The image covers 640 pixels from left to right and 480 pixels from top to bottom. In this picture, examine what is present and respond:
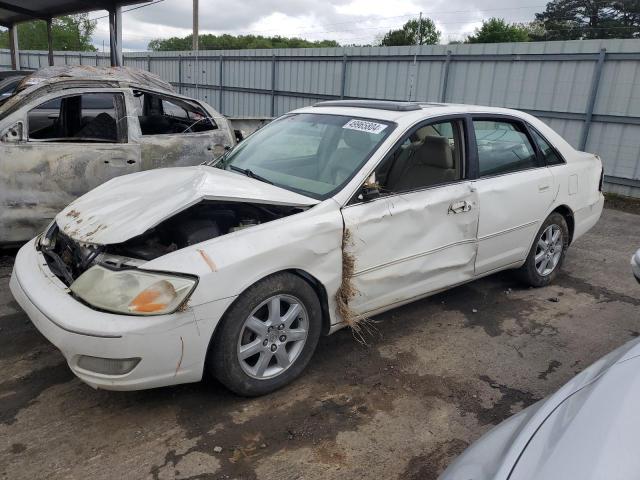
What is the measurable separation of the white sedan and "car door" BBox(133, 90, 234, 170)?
1645 mm

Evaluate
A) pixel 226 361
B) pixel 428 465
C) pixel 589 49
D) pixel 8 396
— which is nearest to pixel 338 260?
pixel 226 361

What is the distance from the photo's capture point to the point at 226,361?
8.95 feet

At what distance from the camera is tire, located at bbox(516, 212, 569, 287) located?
179 inches

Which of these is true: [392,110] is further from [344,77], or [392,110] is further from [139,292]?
[344,77]

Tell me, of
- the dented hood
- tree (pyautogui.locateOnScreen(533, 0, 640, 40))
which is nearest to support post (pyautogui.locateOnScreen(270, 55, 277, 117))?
the dented hood

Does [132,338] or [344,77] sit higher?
[344,77]

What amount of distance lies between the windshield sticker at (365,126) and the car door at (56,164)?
257 centimetres

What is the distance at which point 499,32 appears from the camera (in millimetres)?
41656

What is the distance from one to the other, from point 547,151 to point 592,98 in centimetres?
504

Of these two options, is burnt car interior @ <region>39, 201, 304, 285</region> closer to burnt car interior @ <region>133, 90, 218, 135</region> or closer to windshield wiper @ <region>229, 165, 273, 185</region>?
windshield wiper @ <region>229, 165, 273, 185</region>

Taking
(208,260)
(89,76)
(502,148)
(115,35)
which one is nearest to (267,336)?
(208,260)

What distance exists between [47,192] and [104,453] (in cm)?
310

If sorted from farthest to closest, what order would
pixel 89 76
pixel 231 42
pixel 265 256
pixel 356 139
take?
pixel 231 42 → pixel 89 76 → pixel 356 139 → pixel 265 256

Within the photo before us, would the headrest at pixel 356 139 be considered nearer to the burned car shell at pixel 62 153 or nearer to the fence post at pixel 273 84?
the burned car shell at pixel 62 153
